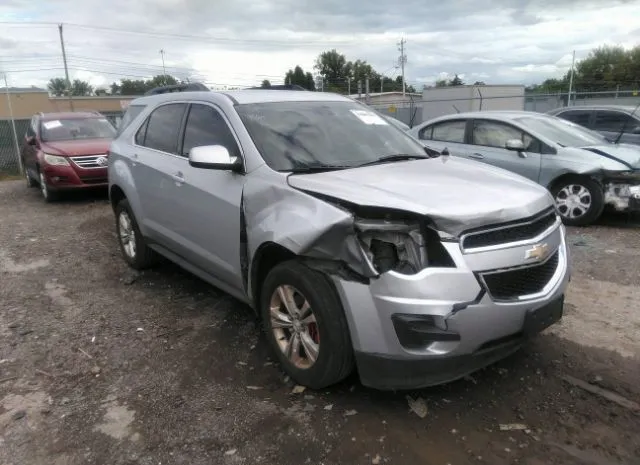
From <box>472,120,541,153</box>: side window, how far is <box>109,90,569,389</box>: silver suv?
3801 millimetres

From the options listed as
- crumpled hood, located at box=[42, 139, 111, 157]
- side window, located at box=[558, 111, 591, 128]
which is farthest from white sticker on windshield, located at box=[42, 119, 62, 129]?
side window, located at box=[558, 111, 591, 128]

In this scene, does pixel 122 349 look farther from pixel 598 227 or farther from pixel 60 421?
pixel 598 227

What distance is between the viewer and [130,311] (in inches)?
188

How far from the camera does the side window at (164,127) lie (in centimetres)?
466

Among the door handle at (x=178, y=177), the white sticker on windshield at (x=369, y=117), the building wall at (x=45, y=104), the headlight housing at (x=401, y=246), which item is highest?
the building wall at (x=45, y=104)

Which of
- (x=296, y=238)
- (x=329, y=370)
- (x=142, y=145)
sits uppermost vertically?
(x=142, y=145)

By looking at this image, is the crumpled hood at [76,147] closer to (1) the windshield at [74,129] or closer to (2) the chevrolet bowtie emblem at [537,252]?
(1) the windshield at [74,129]

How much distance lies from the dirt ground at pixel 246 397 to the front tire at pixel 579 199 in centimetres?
206

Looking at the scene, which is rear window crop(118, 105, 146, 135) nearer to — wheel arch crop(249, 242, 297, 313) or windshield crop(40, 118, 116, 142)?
wheel arch crop(249, 242, 297, 313)

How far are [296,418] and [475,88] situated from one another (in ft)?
83.4

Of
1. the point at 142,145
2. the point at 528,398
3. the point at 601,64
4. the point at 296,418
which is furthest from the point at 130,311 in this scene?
the point at 601,64

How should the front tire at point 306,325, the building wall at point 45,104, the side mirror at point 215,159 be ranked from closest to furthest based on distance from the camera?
the front tire at point 306,325 → the side mirror at point 215,159 → the building wall at point 45,104

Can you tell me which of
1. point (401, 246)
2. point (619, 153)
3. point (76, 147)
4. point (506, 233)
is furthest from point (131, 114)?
point (619, 153)

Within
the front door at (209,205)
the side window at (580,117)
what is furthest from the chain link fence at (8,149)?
the side window at (580,117)
